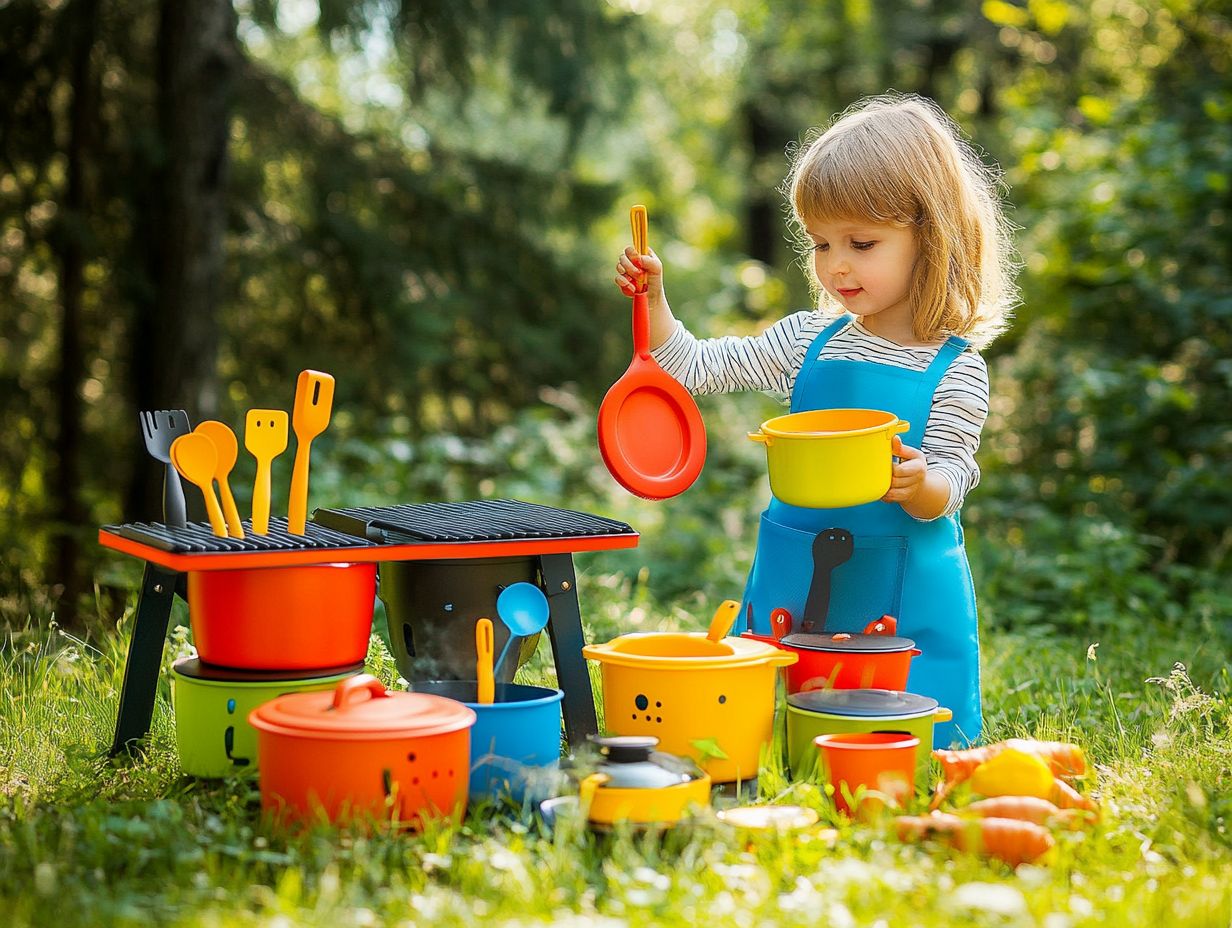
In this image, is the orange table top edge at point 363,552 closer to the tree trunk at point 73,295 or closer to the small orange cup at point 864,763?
the small orange cup at point 864,763

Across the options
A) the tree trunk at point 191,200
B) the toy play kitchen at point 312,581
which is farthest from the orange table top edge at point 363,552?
the tree trunk at point 191,200

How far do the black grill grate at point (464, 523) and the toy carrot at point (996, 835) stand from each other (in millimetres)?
A: 740

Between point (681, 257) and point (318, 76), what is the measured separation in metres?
5.01

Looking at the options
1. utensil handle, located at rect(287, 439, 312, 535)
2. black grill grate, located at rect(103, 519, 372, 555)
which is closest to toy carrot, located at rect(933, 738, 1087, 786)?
black grill grate, located at rect(103, 519, 372, 555)

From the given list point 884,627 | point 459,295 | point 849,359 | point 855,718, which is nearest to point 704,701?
point 855,718

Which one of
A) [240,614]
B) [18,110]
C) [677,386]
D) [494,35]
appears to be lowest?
[240,614]

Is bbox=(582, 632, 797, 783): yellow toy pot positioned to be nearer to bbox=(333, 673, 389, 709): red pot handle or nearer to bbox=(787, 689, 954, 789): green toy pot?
bbox=(787, 689, 954, 789): green toy pot

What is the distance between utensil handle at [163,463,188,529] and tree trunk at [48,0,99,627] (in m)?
2.83

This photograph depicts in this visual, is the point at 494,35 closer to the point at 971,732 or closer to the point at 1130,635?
the point at 1130,635

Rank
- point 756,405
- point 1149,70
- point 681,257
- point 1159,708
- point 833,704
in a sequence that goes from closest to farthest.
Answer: point 833,704, point 1159,708, point 1149,70, point 756,405, point 681,257

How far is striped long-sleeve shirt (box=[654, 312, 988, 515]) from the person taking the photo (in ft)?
8.22

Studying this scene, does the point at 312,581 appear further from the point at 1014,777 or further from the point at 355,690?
the point at 1014,777

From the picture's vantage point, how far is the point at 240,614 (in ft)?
7.07

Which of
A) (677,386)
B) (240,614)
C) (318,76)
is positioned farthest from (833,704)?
(318,76)
